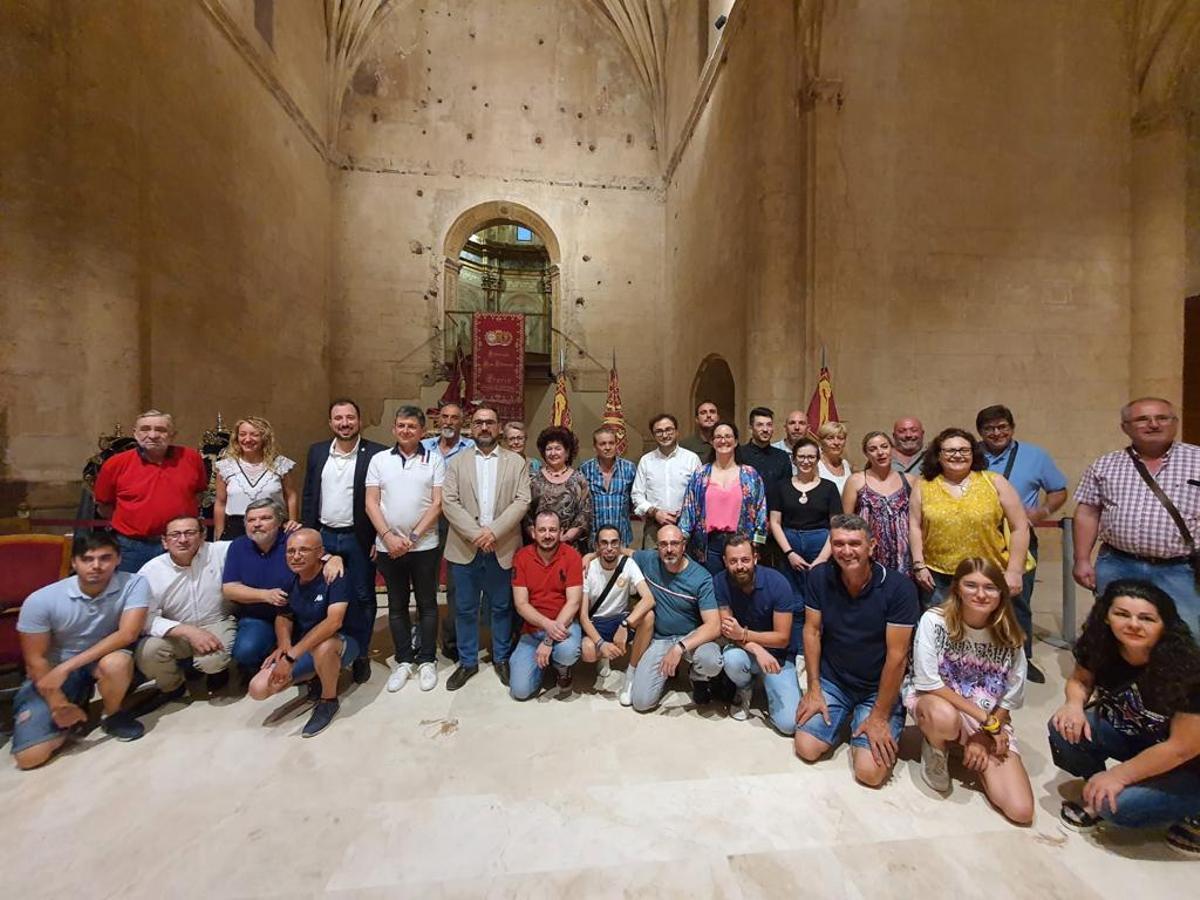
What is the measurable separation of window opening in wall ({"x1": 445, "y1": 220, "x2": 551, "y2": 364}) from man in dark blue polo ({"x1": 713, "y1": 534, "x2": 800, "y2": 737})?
15228 mm

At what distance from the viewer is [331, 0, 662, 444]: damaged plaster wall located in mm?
10992

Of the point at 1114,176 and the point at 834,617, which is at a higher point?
the point at 1114,176

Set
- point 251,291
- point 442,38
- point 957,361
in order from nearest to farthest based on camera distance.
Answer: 1. point 957,361
2. point 251,291
3. point 442,38

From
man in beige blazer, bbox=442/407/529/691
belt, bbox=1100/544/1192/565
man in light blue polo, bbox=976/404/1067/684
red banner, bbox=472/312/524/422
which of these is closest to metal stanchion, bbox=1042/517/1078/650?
man in light blue polo, bbox=976/404/1067/684

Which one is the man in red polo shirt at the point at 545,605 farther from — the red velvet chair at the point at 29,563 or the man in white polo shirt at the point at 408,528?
the red velvet chair at the point at 29,563

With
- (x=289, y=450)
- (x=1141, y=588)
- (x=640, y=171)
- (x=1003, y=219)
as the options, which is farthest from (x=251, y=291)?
(x=1003, y=219)

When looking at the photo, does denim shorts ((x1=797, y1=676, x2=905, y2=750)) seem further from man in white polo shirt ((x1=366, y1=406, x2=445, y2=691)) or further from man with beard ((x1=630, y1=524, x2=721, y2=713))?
man in white polo shirt ((x1=366, y1=406, x2=445, y2=691))

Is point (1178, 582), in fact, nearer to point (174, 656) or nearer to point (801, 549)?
point (801, 549)

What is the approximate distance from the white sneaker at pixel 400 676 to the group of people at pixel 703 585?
0.05 ft

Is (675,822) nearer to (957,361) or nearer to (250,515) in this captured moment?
(250,515)

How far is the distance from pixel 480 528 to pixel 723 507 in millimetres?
1585

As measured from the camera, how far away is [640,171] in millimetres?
11539

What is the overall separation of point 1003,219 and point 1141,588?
6.65 meters

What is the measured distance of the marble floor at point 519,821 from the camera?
179 centimetres
